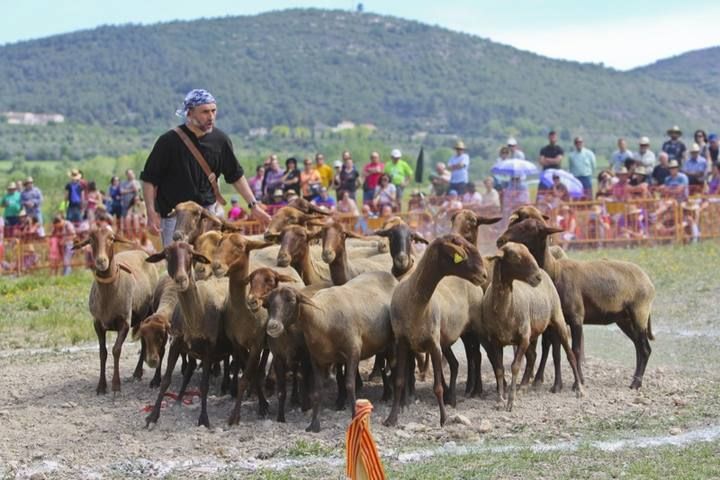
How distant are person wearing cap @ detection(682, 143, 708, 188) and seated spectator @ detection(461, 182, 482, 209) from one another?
4261 millimetres

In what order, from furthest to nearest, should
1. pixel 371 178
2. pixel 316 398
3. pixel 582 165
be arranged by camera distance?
1. pixel 582 165
2. pixel 371 178
3. pixel 316 398

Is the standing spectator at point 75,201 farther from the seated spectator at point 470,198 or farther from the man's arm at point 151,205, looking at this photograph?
the man's arm at point 151,205

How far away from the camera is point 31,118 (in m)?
127

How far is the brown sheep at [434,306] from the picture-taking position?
1137 centimetres

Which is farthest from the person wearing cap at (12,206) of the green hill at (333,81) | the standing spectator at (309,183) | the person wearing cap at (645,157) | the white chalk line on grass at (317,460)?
the green hill at (333,81)

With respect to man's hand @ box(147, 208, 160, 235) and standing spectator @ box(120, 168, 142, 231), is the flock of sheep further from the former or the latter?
standing spectator @ box(120, 168, 142, 231)

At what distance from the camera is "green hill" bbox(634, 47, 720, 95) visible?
466 ft

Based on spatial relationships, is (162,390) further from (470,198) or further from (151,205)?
(470,198)

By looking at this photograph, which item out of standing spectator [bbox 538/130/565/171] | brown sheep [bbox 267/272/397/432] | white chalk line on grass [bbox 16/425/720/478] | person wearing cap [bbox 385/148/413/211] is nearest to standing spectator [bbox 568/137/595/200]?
standing spectator [bbox 538/130/565/171]

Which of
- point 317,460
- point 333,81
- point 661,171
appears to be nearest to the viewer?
point 317,460

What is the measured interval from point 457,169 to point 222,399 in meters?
16.3

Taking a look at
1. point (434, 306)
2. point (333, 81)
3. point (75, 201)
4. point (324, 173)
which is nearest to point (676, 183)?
point (324, 173)

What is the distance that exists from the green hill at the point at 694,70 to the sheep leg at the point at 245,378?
→ 133 m

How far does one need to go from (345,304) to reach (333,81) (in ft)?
432
